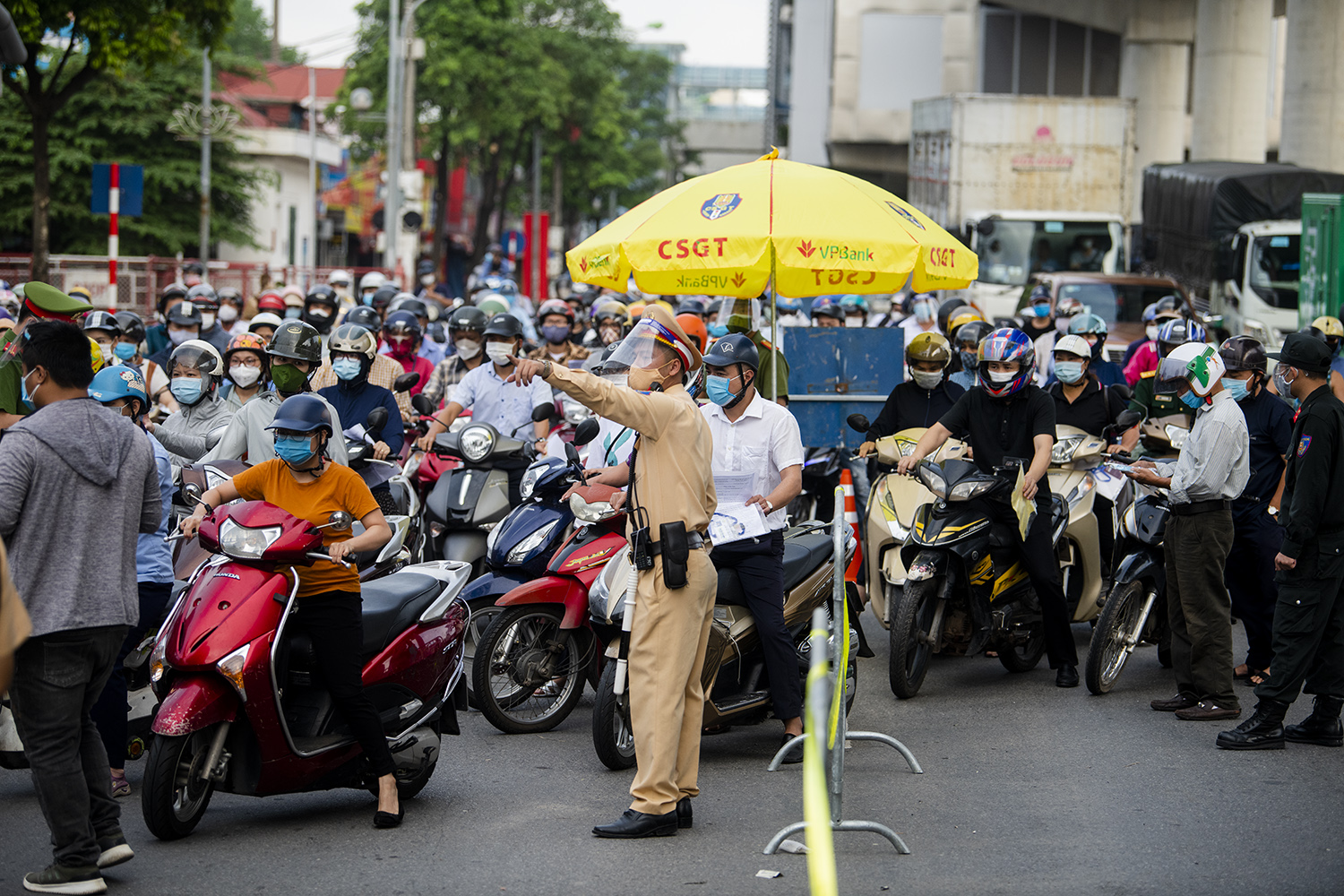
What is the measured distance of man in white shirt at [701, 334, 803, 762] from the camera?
6832 mm

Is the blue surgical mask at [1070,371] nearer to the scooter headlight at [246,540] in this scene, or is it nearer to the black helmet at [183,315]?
the scooter headlight at [246,540]

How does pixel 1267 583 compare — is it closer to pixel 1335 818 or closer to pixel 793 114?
pixel 1335 818

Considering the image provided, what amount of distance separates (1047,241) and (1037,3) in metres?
24.3

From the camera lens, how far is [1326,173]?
24406 mm

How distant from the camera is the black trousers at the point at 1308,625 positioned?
723cm

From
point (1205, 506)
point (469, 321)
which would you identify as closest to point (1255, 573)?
point (1205, 506)

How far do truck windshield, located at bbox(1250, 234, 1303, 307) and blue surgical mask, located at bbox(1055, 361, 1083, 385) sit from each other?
13010 mm

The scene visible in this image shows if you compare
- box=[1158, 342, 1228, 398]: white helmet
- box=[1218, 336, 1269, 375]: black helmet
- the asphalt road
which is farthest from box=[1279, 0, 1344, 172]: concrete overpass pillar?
the asphalt road

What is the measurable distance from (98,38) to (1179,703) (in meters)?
14.4

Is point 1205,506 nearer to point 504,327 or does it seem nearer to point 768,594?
point 768,594

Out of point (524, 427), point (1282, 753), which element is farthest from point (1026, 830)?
point (524, 427)

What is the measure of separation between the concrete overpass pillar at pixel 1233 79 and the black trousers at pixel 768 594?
34.4 metres

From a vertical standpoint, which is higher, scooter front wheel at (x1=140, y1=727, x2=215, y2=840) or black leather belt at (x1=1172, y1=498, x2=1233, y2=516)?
black leather belt at (x1=1172, y1=498, x2=1233, y2=516)

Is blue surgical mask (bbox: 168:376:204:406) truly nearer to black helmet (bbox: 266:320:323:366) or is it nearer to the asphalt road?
black helmet (bbox: 266:320:323:366)
